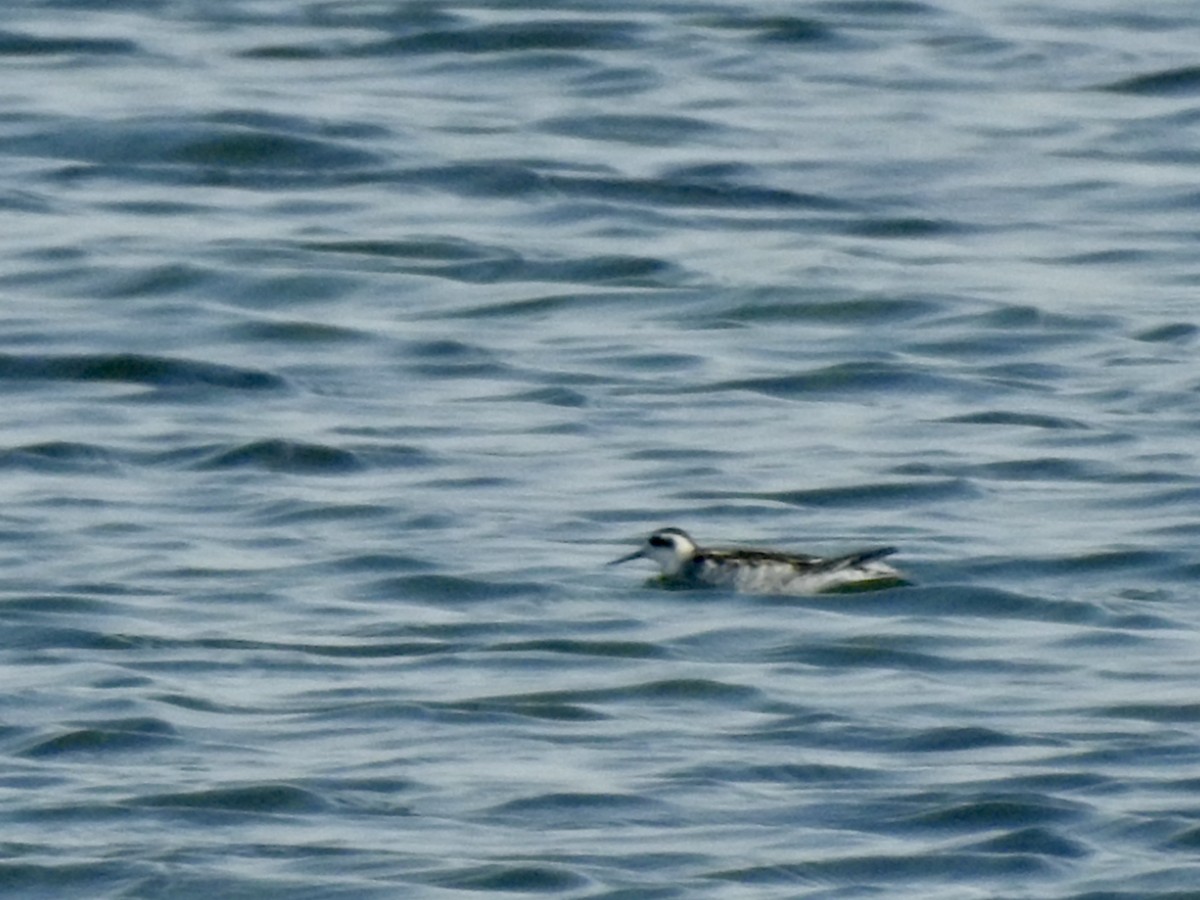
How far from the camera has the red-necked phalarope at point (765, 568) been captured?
13.1m

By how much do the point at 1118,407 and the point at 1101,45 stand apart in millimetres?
7468

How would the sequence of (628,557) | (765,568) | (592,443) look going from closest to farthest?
(765,568)
(628,557)
(592,443)

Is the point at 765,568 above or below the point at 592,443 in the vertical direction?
above

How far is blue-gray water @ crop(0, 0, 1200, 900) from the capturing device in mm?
10625

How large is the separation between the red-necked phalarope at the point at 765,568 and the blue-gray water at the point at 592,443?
9 centimetres

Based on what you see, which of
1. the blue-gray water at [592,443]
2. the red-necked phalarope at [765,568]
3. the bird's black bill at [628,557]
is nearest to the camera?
the blue-gray water at [592,443]

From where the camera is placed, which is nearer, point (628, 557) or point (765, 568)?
point (765, 568)

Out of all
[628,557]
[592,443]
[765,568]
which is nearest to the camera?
[765,568]

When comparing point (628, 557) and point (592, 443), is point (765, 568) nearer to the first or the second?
point (628, 557)

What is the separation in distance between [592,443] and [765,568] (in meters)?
2.48

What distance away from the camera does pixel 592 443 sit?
1557 cm

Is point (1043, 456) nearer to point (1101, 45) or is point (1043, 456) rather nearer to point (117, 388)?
point (117, 388)

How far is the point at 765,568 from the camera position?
13172 millimetres

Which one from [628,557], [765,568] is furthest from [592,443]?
[765,568]
